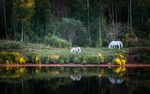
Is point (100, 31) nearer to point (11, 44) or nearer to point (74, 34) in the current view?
point (74, 34)

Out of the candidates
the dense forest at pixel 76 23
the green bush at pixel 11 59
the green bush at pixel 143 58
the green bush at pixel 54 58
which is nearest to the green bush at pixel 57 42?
the dense forest at pixel 76 23

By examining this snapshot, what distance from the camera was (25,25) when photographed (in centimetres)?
3325

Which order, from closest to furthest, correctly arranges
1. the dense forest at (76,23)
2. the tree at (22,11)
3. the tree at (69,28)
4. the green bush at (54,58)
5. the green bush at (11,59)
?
the green bush at (11,59) < the green bush at (54,58) < the tree at (22,11) < the dense forest at (76,23) < the tree at (69,28)

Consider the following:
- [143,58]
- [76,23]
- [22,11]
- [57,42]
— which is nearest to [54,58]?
[143,58]

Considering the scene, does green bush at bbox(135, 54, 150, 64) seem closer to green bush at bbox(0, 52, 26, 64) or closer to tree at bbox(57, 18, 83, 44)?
green bush at bbox(0, 52, 26, 64)

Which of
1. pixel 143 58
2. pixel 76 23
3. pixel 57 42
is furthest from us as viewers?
pixel 76 23

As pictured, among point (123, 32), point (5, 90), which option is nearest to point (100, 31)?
point (123, 32)

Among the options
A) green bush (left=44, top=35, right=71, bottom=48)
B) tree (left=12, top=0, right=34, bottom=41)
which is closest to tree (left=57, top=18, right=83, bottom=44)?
green bush (left=44, top=35, right=71, bottom=48)

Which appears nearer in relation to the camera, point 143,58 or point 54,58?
point 54,58

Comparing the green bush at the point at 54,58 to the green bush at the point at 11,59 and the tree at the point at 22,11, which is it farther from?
the tree at the point at 22,11

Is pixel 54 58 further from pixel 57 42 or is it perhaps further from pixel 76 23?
pixel 76 23

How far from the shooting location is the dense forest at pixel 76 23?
33.1 metres

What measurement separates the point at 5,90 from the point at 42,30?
29230mm

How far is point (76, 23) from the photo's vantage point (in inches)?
1335
